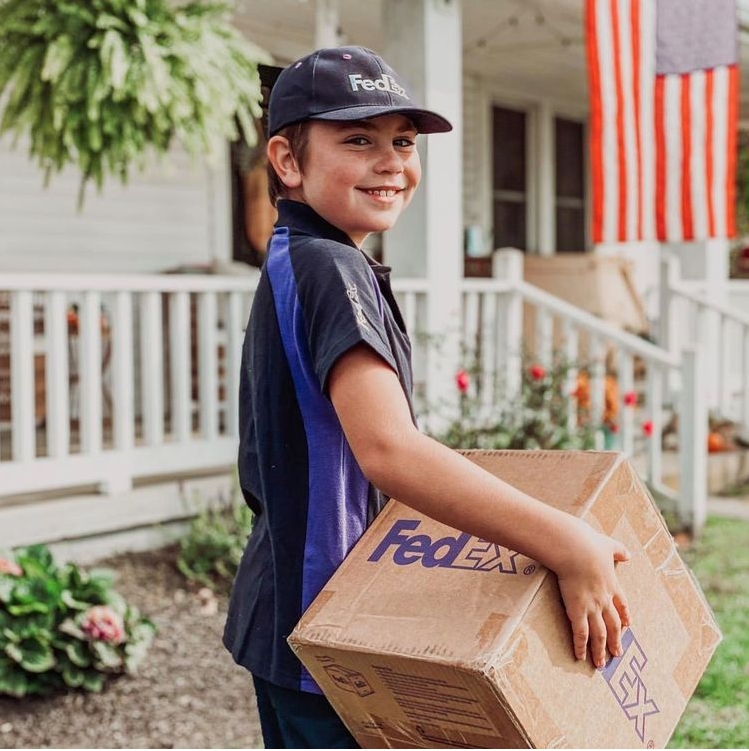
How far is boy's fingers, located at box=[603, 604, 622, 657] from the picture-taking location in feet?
4.34

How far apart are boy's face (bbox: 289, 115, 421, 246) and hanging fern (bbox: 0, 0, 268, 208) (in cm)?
335

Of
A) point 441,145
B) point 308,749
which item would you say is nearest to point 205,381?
point 441,145

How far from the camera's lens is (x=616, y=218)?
5355 mm

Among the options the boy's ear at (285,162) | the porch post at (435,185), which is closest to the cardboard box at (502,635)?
the boy's ear at (285,162)

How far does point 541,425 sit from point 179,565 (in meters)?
2.03

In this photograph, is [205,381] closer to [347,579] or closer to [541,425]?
[541,425]

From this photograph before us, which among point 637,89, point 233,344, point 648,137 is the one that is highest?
point 637,89

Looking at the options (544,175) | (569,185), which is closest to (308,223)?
(544,175)

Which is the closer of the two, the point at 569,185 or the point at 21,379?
the point at 21,379

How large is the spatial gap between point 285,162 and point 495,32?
25.2 feet

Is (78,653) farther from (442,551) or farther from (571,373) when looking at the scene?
(571,373)

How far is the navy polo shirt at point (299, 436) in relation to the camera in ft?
4.62

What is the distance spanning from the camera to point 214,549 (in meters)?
4.94

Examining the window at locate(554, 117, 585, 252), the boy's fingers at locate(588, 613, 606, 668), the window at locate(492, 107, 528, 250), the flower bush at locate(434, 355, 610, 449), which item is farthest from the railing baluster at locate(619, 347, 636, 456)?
the window at locate(554, 117, 585, 252)
